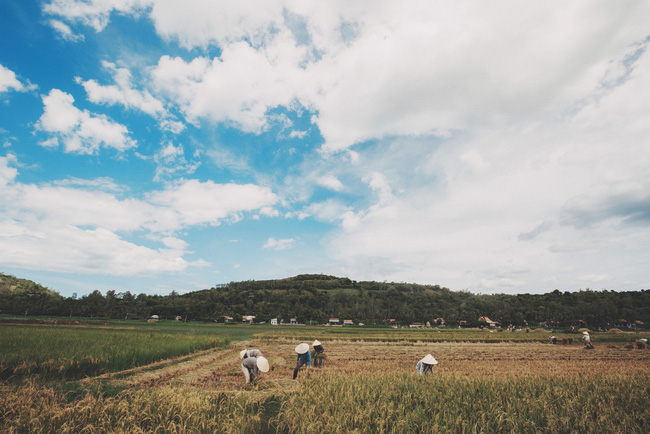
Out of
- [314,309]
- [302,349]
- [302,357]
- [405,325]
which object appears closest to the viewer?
[302,349]

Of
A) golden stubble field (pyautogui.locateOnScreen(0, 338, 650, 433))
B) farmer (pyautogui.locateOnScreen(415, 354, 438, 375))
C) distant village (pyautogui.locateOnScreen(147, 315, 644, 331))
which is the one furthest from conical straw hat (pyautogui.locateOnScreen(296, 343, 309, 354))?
distant village (pyautogui.locateOnScreen(147, 315, 644, 331))

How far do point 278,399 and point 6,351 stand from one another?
1456cm

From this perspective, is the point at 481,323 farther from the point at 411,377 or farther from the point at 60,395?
the point at 60,395

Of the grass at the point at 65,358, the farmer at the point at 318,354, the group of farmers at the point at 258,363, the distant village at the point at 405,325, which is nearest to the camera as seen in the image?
the group of farmers at the point at 258,363

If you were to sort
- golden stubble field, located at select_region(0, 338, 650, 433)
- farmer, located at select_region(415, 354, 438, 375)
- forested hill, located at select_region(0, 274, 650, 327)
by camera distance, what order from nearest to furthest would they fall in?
1. golden stubble field, located at select_region(0, 338, 650, 433)
2. farmer, located at select_region(415, 354, 438, 375)
3. forested hill, located at select_region(0, 274, 650, 327)

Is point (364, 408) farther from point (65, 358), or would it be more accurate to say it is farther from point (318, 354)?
point (65, 358)

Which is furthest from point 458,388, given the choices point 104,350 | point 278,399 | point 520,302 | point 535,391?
point 520,302

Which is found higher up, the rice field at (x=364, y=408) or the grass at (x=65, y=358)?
the rice field at (x=364, y=408)

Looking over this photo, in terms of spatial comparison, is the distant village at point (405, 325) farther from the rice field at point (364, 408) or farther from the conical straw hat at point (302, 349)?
the rice field at point (364, 408)

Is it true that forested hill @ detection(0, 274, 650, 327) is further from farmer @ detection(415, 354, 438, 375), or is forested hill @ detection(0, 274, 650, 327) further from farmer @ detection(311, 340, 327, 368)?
farmer @ detection(415, 354, 438, 375)

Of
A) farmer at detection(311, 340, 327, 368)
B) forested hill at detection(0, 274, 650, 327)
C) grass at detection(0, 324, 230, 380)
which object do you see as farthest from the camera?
forested hill at detection(0, 274, 650, 327)

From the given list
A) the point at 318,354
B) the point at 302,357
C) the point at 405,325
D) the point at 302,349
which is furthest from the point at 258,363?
the point at 405,325

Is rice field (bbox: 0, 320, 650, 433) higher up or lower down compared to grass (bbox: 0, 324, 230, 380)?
higher up

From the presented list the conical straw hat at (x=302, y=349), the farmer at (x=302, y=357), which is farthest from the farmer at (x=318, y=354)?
the conical straw hat at (x=302, y=349)
